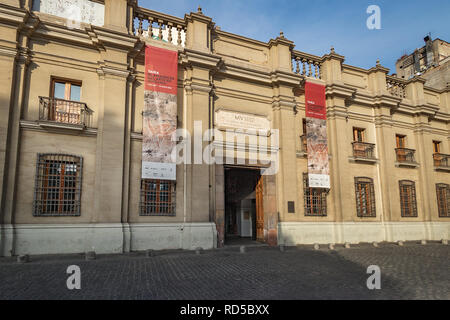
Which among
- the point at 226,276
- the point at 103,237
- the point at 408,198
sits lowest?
the point at 226,276

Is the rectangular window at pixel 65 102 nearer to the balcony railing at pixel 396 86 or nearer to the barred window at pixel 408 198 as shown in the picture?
the barred window at pixel 408 198

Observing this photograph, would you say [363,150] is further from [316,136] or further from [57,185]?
[57,185]

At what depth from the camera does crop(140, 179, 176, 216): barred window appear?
36.5ft

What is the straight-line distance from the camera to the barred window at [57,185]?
32.2 ft

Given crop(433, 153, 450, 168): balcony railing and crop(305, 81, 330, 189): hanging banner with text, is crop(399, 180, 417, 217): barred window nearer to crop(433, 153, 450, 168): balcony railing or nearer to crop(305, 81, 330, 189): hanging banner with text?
crop(433, 153, 450, 168): balcony railing

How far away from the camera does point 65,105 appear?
10500 millimetres

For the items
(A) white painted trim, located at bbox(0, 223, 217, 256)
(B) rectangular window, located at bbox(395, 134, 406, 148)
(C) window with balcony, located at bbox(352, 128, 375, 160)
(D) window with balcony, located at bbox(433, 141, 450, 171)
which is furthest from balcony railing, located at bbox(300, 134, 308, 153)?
(D) window with balcony, located at bbox(433, 141, 450, 171)

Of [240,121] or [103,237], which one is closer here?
[103,237]

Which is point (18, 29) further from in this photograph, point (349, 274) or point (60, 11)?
point (349, 274)

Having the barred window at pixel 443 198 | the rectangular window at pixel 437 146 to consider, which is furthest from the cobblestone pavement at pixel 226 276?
the rectangular window at pixel 437 146

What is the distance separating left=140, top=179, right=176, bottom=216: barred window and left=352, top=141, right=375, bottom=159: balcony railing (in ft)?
32.3

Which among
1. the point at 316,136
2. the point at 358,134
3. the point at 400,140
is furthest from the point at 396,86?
the point at 316,136

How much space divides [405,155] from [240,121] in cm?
1049
